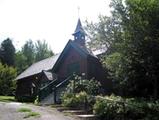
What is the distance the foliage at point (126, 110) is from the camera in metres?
15.2

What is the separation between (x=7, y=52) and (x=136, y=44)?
66464mm

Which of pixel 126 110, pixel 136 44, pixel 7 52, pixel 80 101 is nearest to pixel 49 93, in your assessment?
pixel 80 101

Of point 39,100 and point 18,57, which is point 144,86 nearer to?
point 39,100

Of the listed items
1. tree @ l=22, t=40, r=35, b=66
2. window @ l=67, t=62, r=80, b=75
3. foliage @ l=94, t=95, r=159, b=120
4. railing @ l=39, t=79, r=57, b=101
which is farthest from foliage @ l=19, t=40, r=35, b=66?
foliage @ l=94, t=95, r=159, b=120

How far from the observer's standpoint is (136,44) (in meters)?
20.0

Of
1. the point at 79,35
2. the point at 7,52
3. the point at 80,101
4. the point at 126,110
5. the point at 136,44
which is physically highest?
the point at 7,52

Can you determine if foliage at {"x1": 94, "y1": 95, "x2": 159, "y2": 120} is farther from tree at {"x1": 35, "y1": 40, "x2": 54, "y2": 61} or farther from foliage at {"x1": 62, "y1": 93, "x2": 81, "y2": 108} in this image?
tree at {"x1": 35, "y1": 40, "x2": 54, "y2": 61}

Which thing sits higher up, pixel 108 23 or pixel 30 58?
pixel 30 58

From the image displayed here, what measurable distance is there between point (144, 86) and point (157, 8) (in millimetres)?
7549

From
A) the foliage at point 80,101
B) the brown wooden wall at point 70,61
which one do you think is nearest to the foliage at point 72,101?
the foliage at point 80,101

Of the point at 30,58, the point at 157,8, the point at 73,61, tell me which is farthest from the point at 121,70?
the point at 30,58

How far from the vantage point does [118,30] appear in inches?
930

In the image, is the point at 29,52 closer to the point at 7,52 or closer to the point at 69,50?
the point at 7,52

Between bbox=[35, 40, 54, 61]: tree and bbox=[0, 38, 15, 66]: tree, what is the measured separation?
73.1ft
